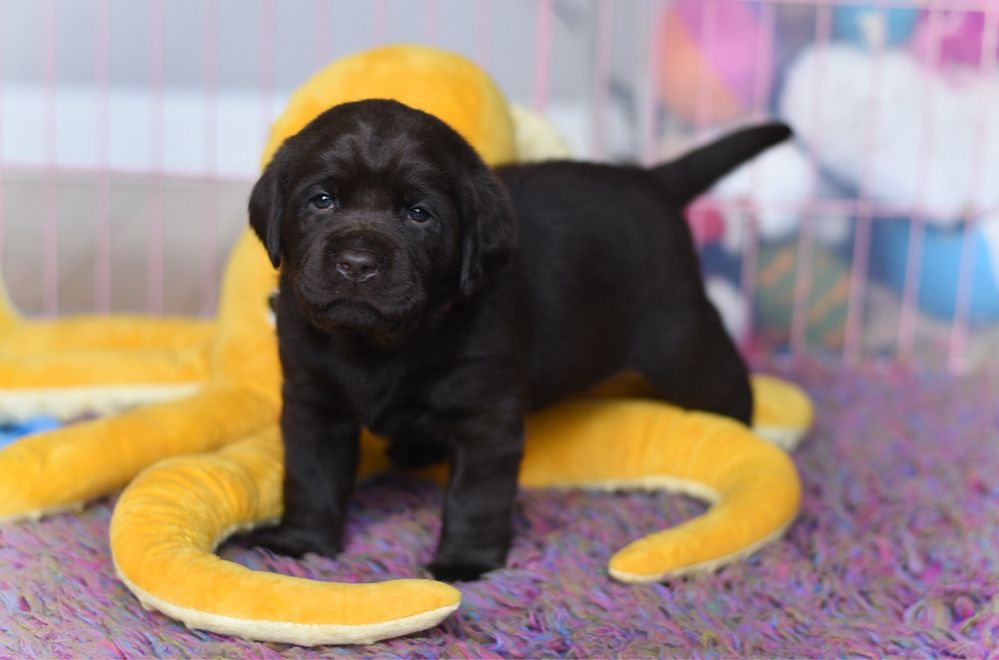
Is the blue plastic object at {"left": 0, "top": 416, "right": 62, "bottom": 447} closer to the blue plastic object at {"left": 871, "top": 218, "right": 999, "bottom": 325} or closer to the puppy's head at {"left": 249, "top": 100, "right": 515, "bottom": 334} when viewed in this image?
the puppy's head at {"left": 249, "top": 100, "right": 515, "bottom": 334}

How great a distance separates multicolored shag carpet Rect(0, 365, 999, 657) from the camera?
5.08ft

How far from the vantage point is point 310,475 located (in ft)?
6.02

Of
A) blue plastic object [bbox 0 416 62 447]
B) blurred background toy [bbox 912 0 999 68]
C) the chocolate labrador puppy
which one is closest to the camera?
the chocolate labrador puppy

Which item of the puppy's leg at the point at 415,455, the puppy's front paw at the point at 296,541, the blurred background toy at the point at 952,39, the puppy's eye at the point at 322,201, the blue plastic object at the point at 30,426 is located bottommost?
the blue plastic object at the point at 30,426

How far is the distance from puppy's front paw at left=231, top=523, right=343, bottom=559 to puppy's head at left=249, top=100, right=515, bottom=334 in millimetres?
398

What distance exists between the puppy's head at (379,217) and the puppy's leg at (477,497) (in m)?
0.24

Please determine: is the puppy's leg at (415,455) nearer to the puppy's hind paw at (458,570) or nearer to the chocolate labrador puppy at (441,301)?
the chocolate labrador puppy at (441,301)

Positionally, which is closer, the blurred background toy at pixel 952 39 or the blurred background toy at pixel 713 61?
the blurred background toy at pixel 952 39

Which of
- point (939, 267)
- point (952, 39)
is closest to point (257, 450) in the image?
point (939, 267)

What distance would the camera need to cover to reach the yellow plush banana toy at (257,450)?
1486mm

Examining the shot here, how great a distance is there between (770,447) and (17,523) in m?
1.36

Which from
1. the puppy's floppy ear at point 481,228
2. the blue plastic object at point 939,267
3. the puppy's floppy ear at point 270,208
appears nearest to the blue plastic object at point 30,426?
the puppy's floppy ear at point 270,208

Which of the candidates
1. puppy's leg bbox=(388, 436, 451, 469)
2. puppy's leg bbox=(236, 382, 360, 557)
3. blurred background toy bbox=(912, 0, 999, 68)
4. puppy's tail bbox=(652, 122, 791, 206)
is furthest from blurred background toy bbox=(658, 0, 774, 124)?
puppy's leg bbox=(236, 382, 360, 557)

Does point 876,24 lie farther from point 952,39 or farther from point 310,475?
point 310,475
